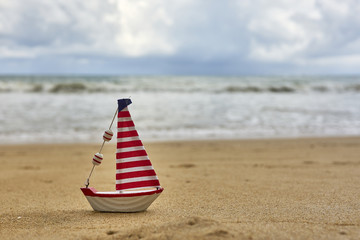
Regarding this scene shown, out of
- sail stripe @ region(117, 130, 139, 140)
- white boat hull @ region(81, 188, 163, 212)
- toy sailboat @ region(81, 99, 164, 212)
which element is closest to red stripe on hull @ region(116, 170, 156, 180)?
toy sailboat @ region(81, 99, 164, 212)

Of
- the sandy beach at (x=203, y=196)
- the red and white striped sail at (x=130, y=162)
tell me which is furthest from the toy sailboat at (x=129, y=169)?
the sandy beach at (x=203, y=196)

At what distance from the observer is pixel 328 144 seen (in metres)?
8.68

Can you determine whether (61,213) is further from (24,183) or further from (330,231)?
(330,231)

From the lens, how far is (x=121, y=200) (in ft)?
10.3

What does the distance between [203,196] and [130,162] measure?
1.20 m

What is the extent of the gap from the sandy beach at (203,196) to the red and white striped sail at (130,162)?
0.30 metres

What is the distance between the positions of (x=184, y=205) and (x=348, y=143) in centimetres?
672

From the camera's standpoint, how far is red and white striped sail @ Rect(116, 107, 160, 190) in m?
3.13

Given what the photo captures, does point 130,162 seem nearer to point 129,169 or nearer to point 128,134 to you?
point 129,169

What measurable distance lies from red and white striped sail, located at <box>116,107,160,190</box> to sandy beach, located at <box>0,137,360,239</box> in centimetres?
30

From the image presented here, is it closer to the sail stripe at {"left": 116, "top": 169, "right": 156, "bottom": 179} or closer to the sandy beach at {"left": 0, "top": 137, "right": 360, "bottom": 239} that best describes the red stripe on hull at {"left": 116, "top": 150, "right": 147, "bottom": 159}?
the sail stripe at {"left": 116, "top": 169, "right": 156, "bottom": 179}

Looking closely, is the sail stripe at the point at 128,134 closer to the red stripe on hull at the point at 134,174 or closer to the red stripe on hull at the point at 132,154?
the red stripe on hull at the point at 132,154

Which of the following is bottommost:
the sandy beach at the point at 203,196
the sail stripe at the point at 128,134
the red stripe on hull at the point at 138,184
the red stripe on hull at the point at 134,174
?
the sandy beach at the point at 203,196

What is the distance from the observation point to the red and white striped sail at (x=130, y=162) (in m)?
3.13
